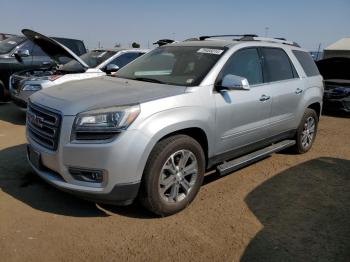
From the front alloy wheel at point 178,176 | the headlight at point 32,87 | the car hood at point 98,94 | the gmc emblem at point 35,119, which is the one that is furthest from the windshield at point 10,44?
the front alloy wheel at point 178,176

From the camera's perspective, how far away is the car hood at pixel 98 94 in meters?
3.43

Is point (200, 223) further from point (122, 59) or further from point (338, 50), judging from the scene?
point (338, 50)

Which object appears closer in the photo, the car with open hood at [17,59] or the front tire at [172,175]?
the front tire at [172,175]

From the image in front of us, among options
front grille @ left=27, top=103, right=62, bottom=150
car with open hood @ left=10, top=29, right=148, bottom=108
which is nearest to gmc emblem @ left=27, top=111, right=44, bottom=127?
front grille @ left=27, top=103, right=62, bottom=150

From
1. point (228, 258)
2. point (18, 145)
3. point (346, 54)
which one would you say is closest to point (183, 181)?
point (228, 258)

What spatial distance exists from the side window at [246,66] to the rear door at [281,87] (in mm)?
149

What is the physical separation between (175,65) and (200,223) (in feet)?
6.26

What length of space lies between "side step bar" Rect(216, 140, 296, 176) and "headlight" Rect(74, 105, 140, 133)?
55.3 inches

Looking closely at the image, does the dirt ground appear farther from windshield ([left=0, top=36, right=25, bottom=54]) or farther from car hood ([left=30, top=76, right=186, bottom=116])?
windshield ([left=0, top=36, right=25, bottom=54])

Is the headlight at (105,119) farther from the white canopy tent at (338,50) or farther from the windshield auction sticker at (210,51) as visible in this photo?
the white canopy tent at (338,50)

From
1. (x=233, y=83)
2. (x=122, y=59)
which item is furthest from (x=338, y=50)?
(x=233, y=83)

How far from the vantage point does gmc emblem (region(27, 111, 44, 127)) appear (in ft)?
12.1

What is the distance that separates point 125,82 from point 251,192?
6.38 ft

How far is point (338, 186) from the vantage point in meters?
4.86
